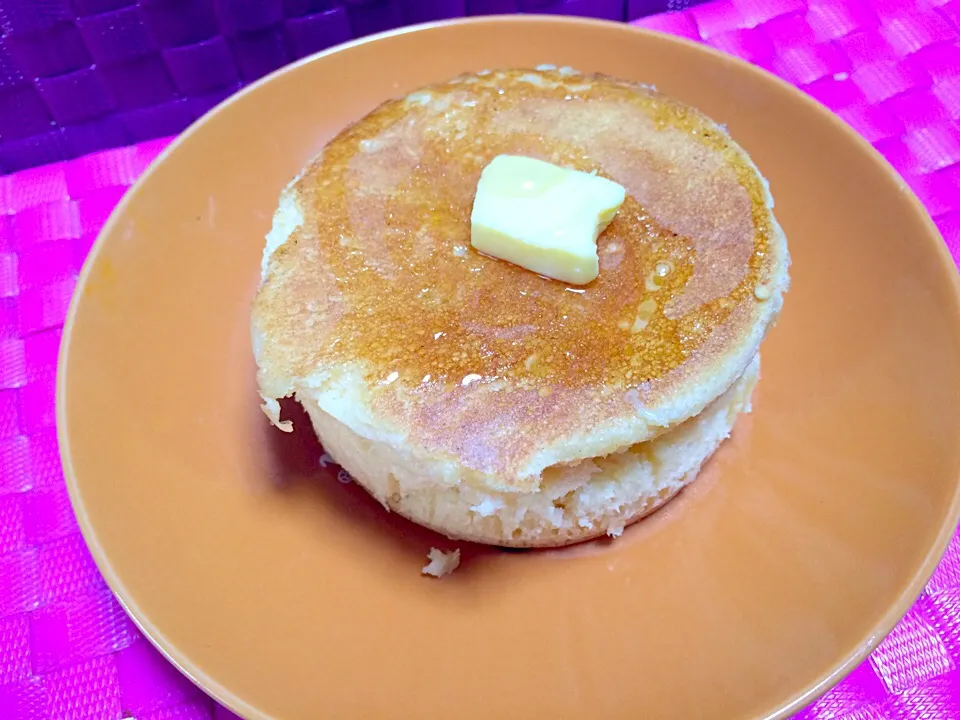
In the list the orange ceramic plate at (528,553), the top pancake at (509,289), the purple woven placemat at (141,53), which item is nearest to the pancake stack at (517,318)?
the top pancake at (509,289)

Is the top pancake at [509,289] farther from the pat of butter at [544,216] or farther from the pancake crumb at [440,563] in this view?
the pancake crumb at [440,563]

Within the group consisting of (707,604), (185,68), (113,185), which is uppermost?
(185,68)

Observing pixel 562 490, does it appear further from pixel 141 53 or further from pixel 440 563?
pixel 141 53

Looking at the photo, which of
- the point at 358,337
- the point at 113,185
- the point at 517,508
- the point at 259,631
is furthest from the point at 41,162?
the point at 517,508

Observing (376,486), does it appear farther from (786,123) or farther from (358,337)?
(786,123)

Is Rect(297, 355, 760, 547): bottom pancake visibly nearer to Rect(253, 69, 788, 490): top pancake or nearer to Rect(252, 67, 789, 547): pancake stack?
Rect(252, 67, 789, 547): pancake stack

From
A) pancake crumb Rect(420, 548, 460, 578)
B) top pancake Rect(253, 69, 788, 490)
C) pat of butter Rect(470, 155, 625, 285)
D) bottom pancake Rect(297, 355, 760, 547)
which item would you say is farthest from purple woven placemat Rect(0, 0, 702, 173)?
pancake crumb Rect(420, 548, 460, 578)
